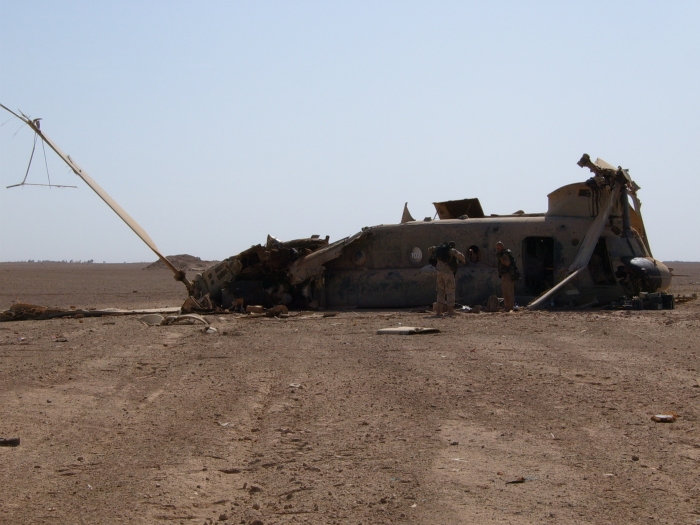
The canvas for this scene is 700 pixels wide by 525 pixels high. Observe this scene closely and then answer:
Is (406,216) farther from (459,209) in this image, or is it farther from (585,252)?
(585,252)

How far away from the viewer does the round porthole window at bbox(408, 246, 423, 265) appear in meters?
20.2

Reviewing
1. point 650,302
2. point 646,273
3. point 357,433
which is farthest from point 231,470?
point 646,273

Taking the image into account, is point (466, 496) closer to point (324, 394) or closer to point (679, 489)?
point (679, 489)

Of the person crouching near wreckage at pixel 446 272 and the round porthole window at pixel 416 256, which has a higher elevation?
the round porthole window at pixel 416 256

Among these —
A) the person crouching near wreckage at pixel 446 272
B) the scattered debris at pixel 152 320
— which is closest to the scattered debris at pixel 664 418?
the person crouching near wreckage at pixel 446 272

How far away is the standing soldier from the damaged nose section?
2571 mm

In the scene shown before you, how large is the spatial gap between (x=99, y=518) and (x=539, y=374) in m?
5.32

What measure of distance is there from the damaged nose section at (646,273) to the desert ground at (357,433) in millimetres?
6239

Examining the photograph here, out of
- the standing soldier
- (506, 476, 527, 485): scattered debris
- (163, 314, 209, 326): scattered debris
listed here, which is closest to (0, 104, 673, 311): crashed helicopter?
the standing soldier

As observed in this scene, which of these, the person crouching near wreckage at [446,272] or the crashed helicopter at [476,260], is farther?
the crashed helicopter at [476,260]

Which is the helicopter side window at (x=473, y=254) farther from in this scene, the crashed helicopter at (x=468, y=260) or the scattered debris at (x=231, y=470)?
the scattered debris at (x=231, y=470)

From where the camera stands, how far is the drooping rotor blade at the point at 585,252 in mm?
17531

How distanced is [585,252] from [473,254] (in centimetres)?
266

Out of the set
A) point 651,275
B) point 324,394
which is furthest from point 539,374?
point 651,275
